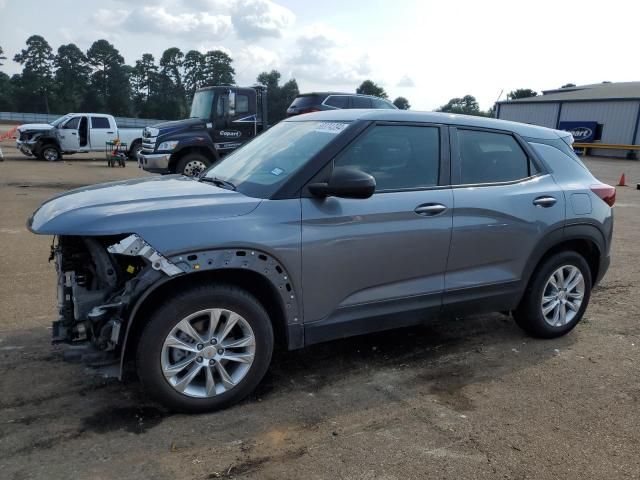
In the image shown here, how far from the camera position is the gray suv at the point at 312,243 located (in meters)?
2.94

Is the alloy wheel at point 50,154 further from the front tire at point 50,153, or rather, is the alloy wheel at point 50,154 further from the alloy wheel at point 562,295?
the alloy wheel at point 562,295

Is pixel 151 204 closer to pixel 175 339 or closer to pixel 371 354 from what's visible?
pixel 175 339

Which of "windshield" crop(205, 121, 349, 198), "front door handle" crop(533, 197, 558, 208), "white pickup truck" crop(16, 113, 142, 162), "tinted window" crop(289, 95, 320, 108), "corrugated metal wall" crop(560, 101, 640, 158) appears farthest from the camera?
"corrugated metal wall" crop(560, 101, 640, 158)

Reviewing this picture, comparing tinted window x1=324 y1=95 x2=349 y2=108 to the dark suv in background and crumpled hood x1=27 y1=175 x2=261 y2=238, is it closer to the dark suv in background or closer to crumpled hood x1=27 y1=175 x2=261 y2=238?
the dark suv in background

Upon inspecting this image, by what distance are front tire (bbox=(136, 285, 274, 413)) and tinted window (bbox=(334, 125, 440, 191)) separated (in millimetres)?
1171

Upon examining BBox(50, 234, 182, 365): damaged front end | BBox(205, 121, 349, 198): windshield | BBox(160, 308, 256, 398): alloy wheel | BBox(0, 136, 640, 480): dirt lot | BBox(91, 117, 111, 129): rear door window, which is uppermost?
BBox(91, 117, 111, 129): rear door window

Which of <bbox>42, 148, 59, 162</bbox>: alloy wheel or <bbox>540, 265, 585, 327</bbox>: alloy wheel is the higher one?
<bbox>42, 148, 59, 162</bbox>: alloy wheel

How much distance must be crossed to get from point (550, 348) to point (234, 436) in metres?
2.79

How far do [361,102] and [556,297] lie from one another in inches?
440

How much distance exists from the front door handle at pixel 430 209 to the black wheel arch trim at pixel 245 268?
1051mm

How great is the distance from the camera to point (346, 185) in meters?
3.14

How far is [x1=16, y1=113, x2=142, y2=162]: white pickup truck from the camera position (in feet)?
66.6

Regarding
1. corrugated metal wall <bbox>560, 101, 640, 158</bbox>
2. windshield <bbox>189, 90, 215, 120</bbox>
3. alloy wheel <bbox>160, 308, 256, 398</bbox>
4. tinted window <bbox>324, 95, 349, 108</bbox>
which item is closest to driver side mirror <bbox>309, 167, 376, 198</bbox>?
alloy wheel <bbox>160, 308, 256, 398</bbox>

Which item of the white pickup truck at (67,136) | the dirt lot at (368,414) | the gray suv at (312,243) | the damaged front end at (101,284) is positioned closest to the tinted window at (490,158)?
the gray suv at (312,243)
